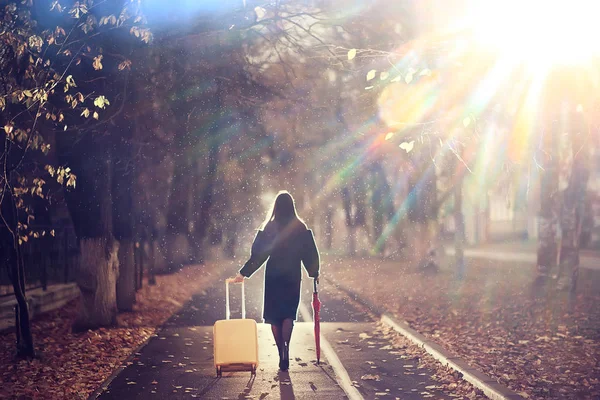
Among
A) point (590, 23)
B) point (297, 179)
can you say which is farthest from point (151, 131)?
point (297, 179)

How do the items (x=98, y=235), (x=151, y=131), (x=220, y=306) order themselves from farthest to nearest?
1. (x=220, y=306)
2. (x=151, y=131)
3. (x=98, y=235)

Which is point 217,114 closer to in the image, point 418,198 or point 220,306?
point 220,306

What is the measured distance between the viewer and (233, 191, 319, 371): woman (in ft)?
31.4

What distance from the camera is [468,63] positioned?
1266 centimetres

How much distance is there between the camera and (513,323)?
14055 millimetres

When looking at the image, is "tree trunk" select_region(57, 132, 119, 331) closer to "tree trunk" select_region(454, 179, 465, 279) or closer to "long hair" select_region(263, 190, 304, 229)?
"long hair" select_region(263, 190, 304, 229)

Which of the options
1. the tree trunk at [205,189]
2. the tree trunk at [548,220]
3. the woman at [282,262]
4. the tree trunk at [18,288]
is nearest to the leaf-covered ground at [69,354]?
the tree trunk at [18,288]

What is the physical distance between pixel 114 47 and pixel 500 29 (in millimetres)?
5914

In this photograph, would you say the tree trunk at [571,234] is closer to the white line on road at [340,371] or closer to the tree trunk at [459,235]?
the white line on road at [340,371]

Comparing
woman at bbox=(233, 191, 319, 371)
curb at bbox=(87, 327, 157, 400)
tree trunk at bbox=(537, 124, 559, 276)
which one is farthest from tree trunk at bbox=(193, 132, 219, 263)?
woman at bbox=(233, 191, 319, 371)

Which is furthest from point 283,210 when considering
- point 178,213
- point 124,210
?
point 178,213

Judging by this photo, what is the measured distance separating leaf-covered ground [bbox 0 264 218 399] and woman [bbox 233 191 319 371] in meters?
2.17

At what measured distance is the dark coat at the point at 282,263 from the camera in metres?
9.62

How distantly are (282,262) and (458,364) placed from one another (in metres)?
2.40
